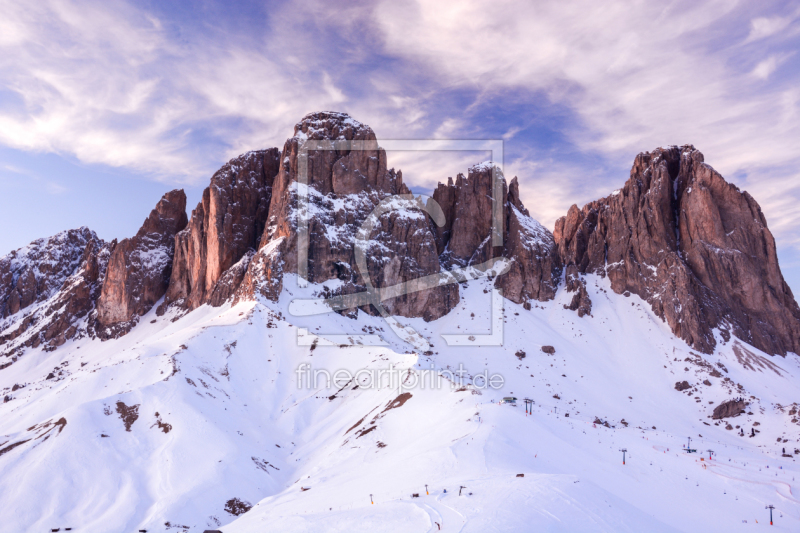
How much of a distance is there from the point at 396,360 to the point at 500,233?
82.9 meters

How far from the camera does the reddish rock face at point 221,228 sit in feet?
471

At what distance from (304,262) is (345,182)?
30559 millimetres

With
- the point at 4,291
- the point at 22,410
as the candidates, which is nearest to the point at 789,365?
the point at 22,410

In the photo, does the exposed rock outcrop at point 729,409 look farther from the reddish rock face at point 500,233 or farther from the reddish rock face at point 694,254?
the reddish rock face at point 500,233

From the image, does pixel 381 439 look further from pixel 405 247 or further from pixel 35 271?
pixel 35 271

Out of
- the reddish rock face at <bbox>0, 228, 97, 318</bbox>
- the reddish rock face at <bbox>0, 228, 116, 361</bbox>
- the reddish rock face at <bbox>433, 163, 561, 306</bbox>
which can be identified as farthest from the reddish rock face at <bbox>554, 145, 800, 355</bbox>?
the reddish rock face at <bbox>0, 228, 97, 318</bbox>

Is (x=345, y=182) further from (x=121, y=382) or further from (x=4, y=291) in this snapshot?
(x=4, y=291)

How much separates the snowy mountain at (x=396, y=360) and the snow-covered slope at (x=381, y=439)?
1.25 feet

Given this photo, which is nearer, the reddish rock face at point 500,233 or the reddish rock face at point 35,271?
the reddish rock face at point 500,233

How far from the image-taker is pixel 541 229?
16812 cm

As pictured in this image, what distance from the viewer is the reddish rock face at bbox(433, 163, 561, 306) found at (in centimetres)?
15088

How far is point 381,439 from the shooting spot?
199 ft

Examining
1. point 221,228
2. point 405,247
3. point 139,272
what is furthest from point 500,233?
point 139,272

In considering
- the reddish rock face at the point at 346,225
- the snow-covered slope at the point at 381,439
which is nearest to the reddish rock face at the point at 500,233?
the reddish rock face at the point at 346,225
